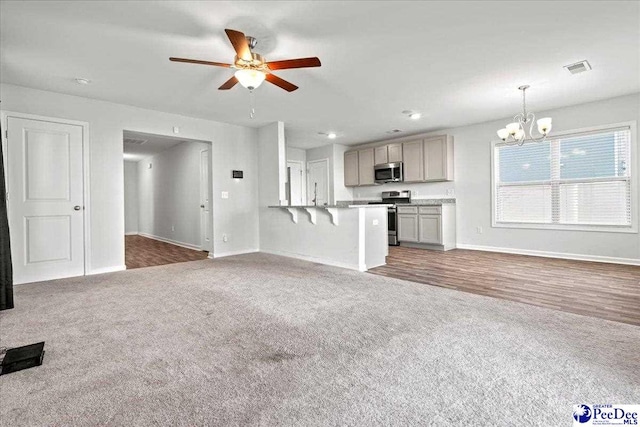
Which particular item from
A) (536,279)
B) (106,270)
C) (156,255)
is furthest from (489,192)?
(106,270)

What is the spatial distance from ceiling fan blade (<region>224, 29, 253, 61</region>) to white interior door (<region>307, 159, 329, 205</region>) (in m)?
5.53

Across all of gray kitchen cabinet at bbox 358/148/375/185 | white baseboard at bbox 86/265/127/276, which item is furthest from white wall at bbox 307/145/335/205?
white baseboard at bbox 86/265/127/276

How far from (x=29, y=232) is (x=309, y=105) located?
410 cm

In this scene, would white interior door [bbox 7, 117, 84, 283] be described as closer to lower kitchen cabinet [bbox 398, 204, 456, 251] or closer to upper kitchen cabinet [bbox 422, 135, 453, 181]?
lower kitchen cabinet [bbox 398, 204, 456, 251]

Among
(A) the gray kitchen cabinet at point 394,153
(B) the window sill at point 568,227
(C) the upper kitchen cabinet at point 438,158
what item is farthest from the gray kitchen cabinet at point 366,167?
(B) the window sill at point 568,227

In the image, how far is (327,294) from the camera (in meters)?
3.25

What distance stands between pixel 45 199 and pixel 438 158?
647cm

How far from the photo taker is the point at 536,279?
3.75 m

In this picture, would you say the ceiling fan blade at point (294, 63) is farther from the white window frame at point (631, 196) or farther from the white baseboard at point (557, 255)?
the white baseboard at point (557, 255)

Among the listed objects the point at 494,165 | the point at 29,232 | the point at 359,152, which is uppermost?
the point at 359,152

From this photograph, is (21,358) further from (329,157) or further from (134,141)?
(329,157)

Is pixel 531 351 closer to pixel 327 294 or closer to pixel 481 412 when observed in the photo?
pixel 481 412

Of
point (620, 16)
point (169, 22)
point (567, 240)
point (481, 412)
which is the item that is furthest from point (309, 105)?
point (567, 240)

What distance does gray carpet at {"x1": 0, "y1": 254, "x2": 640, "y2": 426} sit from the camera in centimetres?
141
